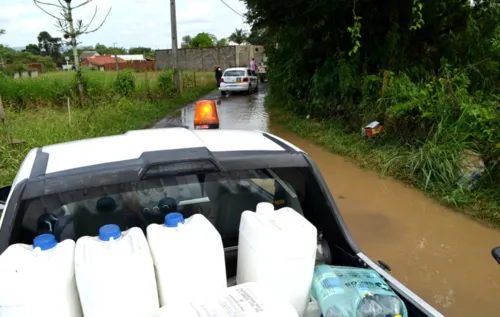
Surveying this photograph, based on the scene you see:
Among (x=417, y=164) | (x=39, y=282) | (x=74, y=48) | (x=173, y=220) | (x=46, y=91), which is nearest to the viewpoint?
(x=39, y=282)

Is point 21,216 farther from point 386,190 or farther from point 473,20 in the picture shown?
point 473,20

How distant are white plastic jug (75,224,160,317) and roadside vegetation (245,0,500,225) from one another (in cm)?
499

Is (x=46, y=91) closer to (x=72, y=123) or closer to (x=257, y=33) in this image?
(x=72, y=123)

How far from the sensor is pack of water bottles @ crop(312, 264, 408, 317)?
1.62 meters

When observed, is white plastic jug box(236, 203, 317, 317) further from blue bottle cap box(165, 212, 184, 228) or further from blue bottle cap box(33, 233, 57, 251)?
blue bottle cap box(33, 233, 57, 251)

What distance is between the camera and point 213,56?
44812mm

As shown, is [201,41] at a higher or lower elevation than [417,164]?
higher

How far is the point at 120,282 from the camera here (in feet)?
4.34

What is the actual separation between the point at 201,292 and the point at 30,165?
1105mm

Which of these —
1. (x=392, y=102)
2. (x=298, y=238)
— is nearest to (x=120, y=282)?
(x=298, y=238)

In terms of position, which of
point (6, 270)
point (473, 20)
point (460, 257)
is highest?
point (473, 20)

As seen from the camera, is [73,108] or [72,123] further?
[73,108]

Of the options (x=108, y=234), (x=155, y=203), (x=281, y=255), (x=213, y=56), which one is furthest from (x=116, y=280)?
(x=213, y=56)

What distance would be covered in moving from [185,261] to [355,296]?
0.71 metres
